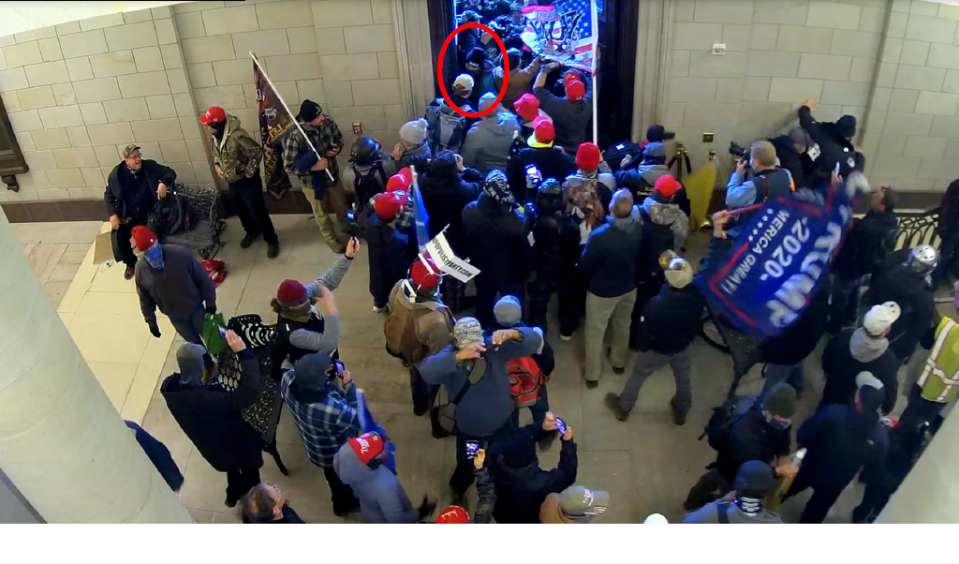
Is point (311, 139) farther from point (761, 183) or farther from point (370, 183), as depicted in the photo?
point (761, 183)

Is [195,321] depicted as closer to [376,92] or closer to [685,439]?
[376,92]

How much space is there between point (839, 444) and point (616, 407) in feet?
6.02

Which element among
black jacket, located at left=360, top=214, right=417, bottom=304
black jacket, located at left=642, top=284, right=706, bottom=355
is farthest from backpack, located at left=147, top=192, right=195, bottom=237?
black jacket, located at left=642, top=284, right=706, bottom=355

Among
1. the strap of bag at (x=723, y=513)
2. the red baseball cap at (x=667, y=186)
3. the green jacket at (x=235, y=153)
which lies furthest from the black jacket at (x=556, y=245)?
the green jacket at (x=235, y=153)

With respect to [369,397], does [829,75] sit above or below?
above

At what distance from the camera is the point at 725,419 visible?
530cm

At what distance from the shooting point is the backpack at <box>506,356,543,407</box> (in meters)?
5.13

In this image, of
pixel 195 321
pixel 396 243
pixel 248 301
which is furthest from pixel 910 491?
pixel 248 301

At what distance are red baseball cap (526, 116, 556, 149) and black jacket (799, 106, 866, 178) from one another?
2.23 metres

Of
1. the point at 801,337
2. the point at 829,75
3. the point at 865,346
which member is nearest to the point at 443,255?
the point at 801,337

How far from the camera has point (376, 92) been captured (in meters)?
7.77

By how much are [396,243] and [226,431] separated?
184 cm

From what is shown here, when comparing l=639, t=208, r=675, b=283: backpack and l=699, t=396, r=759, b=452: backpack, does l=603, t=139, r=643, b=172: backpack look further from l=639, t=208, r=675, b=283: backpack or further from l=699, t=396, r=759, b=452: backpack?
l=699, t=396, r=759, b=452: backpack

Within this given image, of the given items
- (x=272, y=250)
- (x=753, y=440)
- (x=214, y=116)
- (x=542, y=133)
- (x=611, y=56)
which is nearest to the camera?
(x=753, y=440)
